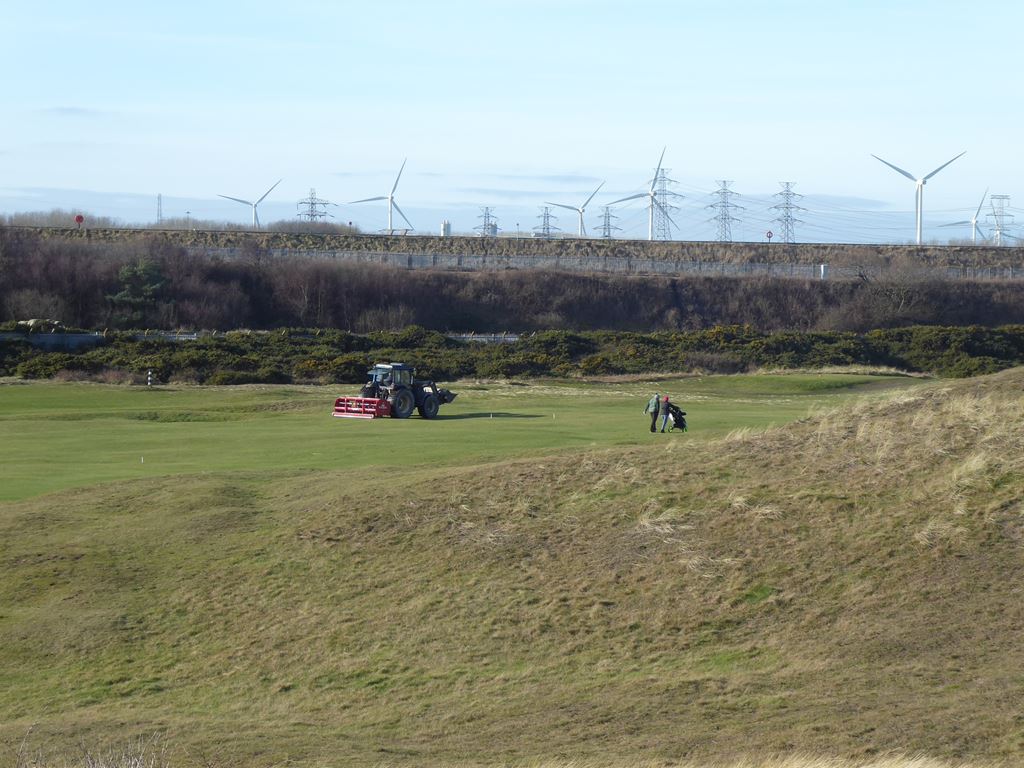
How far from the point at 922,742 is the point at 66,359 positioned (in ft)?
180

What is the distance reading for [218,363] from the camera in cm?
6300

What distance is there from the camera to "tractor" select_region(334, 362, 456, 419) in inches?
1576

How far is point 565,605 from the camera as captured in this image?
17.2m

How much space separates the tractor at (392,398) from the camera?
40.0 meters

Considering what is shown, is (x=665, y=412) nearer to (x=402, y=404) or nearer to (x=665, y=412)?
(x=665, y=412)

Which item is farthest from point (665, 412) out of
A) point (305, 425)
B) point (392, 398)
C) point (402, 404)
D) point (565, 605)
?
point (565, 605)

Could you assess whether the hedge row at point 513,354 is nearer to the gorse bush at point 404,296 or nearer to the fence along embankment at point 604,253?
the gorse bush at point 404,296

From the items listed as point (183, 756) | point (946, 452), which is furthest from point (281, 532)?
point (946, 452)

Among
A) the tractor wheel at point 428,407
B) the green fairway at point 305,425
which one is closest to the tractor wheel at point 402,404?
the tractor wheel at point 428,407

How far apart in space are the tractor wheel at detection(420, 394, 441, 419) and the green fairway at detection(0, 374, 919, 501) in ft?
2.29

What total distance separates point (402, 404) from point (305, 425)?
3500 millimetres

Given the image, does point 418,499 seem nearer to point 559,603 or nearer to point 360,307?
point 559,603

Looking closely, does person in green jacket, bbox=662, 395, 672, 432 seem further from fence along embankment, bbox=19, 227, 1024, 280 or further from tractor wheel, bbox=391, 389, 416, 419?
fence along embankment, bbox=19, 227, 1024, 280

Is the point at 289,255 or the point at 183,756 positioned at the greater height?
the point at 289,255
